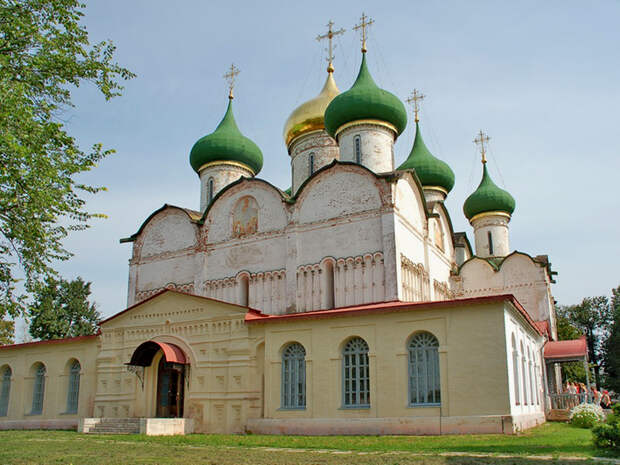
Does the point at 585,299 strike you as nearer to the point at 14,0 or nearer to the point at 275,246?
the point at 275,246

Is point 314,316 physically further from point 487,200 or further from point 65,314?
point 65,314

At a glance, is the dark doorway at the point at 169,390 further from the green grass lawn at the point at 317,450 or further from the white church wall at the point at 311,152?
the white church wall at the point at 311,152

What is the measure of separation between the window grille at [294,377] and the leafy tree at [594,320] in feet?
107

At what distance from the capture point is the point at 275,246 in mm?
18984

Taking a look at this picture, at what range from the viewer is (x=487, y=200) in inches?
1016

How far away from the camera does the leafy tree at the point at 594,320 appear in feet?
132

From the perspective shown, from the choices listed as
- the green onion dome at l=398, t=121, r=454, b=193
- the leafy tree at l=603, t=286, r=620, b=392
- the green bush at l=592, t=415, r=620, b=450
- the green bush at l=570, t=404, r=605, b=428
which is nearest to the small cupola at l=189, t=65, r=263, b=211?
the green onion dome at l=398, t=121, r=454, b=193

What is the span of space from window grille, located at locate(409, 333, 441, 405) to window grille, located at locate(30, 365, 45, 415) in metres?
12.8

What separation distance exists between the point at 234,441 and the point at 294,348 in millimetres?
3299

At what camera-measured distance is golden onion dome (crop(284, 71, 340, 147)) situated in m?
23.0

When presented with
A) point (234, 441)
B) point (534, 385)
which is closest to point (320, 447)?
point (234, 441)

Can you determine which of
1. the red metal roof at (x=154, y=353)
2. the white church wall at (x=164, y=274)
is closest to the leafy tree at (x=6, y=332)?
the white church wall at (x=164, y=274)

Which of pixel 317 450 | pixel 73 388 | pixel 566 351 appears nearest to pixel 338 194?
pixel 566 351

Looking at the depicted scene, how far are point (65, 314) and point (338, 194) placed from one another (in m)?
19.3
